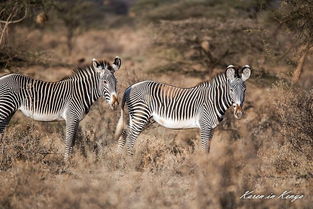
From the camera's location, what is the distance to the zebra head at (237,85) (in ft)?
29.7

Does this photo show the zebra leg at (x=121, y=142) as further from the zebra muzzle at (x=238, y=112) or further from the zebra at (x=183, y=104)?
the zebra muzzle at (x=238, y=112)

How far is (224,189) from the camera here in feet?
22.7

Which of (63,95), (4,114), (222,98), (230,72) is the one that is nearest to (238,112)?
(222,98)

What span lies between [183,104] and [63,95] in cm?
208

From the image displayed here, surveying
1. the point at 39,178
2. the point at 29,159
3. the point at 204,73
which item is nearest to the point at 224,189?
the point at 39,178

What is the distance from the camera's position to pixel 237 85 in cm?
912

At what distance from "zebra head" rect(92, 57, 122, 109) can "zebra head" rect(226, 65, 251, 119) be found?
77.0 inches

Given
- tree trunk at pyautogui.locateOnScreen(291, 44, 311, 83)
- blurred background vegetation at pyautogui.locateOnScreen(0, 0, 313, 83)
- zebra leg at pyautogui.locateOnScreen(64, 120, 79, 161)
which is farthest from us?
blurred background vegetation at pyautogui.locateOnScreen(0, 0, 313, 83)

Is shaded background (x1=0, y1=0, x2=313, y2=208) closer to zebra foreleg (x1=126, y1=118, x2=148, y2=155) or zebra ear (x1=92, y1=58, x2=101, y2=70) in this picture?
zebra foreleg (x1=126, y1=118, x2=148, y2=155)

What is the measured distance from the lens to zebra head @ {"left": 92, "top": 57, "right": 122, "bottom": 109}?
8938 millimetres

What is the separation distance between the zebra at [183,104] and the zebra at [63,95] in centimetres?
60

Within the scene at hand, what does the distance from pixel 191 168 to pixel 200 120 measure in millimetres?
1554

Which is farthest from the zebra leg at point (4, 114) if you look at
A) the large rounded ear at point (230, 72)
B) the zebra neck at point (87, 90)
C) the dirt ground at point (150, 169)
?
the large rounded ear at point (230, 72)

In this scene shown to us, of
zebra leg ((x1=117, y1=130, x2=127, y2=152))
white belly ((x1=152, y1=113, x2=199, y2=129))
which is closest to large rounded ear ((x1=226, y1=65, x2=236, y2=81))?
white belly ((x1=152, y1=113, x2=199, y2=129))
